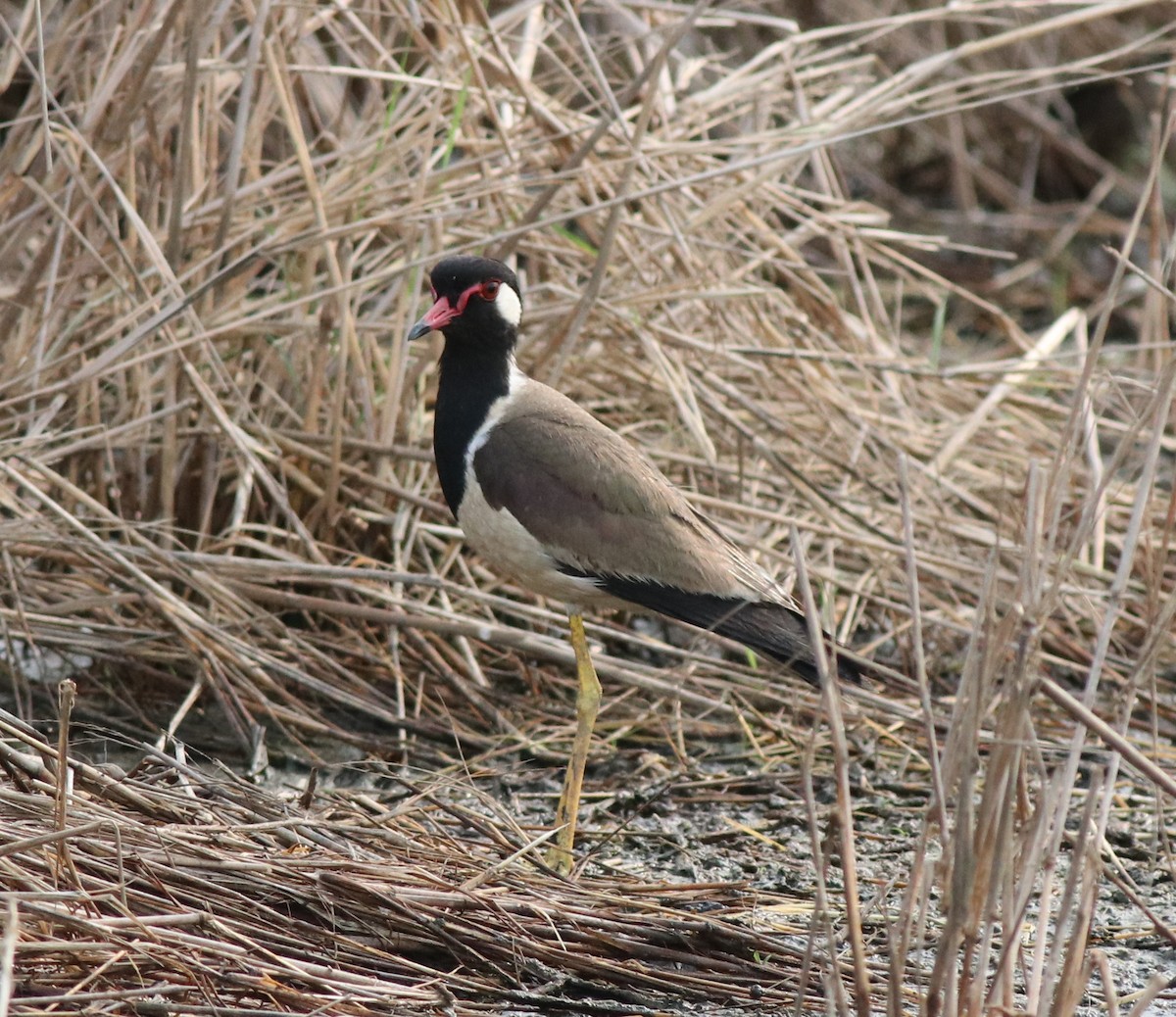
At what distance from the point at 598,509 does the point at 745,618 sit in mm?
414

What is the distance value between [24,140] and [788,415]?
2.32 metres

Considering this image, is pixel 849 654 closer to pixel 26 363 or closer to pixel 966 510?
pixel 966 510

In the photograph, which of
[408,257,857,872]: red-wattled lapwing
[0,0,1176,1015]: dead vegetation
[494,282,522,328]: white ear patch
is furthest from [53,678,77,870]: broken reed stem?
[494,282,522,328]: white ear patch

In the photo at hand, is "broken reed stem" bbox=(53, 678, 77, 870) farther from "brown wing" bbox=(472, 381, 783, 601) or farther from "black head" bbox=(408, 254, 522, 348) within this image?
"black head" bbox=(408, 254, 522, 348)

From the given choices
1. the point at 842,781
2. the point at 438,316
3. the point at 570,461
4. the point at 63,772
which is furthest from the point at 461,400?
the point at 842,781

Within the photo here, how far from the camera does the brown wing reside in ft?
11.5

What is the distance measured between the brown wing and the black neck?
0.06m

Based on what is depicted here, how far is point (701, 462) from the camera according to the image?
14.9 ft

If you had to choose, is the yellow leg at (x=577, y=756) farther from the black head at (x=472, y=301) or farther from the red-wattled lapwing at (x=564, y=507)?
the black head at (x=472, y=301)

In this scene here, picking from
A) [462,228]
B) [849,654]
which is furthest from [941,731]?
[462,228]

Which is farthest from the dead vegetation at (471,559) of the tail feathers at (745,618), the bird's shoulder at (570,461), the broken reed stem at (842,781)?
the bird's shoulder at (570,461)

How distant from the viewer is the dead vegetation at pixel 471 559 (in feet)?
8.27

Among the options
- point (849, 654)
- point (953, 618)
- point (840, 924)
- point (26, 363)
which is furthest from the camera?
point (953, 618)

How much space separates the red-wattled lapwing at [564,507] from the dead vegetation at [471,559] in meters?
0.27
